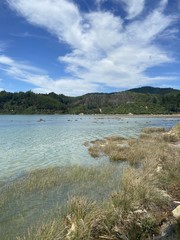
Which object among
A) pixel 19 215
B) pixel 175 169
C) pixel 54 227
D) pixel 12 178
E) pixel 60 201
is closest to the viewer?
pixel 54 227

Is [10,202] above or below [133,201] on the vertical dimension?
below

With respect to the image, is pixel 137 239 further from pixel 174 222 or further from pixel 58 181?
pixel 58 181

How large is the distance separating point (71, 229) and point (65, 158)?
18047mm

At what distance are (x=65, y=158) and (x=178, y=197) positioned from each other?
50.8 feet

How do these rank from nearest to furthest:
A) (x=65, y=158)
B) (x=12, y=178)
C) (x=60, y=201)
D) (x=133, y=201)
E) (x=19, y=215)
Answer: (x=133, y=201) < (x=19, y=215) < (x=60, y=201) < (x=12, y=178) < (x=65, y=158)

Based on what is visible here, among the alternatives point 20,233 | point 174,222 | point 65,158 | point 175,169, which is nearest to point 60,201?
point 20,233

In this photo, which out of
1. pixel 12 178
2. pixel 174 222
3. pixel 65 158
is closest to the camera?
pixel 174 222

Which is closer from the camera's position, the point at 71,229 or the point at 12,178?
the point at 71,229

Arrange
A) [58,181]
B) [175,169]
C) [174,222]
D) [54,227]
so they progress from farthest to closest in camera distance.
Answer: [58,181] → [175,169] → [174,222] → [54,227]

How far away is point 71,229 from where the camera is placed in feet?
27.6

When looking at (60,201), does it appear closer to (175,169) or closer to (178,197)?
(178,197)

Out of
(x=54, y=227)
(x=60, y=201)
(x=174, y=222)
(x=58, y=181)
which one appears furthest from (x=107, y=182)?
(x=54, y=227)

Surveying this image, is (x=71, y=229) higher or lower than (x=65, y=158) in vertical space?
higher

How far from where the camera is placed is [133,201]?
10516 mm
